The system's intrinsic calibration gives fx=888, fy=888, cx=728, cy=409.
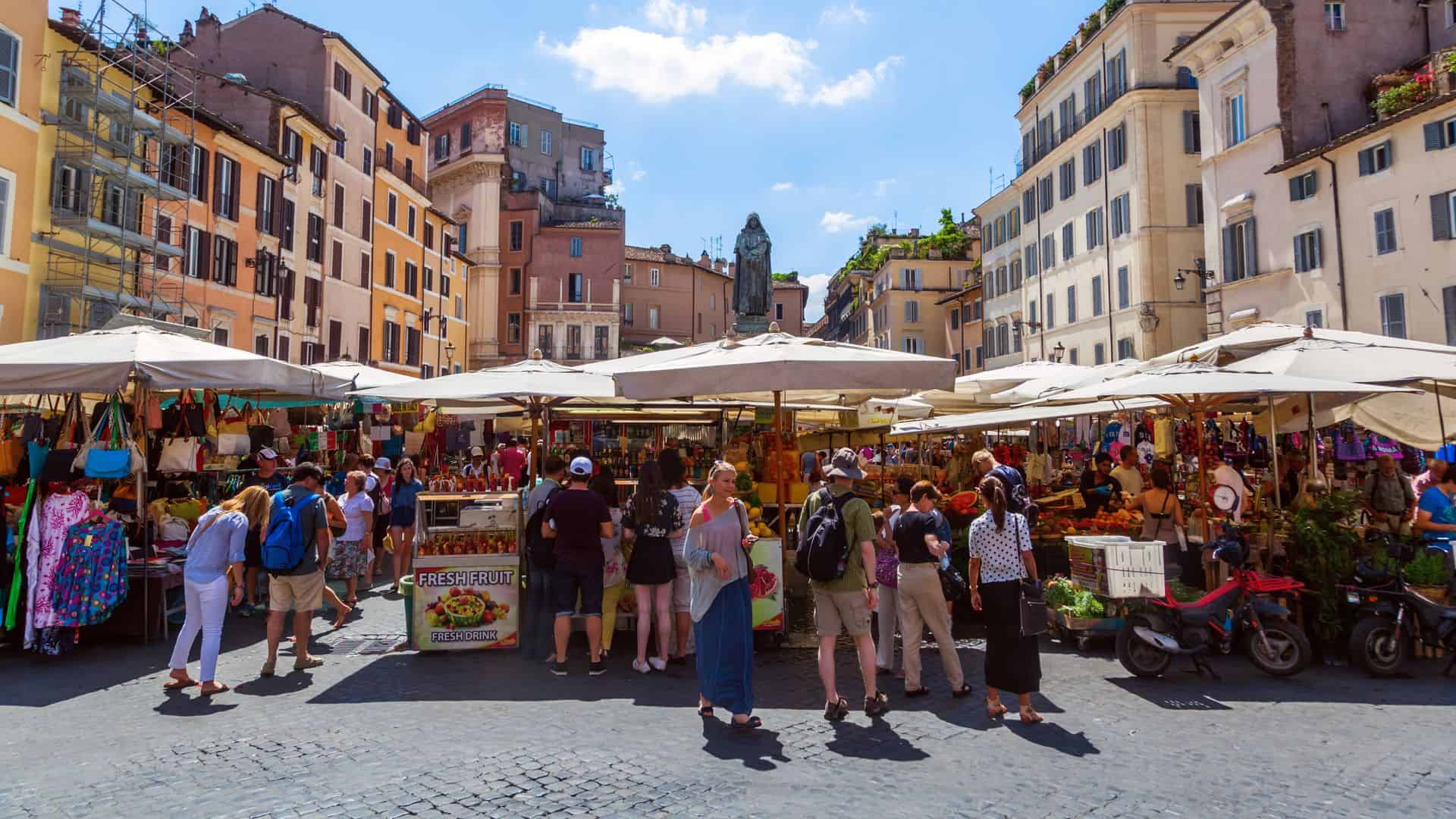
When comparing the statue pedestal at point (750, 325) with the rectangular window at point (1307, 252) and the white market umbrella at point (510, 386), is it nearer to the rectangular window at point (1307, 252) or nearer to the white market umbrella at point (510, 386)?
the rectangular window at point (1307, 252)

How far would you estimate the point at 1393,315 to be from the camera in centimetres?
2086

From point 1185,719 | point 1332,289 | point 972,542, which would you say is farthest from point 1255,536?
point 1332,289

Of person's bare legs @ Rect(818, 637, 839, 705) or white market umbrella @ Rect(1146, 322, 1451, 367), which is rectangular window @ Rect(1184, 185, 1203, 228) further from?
person's bare legs @ Rect(818, 637, 839, 705)

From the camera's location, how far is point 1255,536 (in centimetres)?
792

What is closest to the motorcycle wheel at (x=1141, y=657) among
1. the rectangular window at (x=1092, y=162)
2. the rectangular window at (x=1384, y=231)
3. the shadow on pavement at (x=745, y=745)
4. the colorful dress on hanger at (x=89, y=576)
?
the shadow on pavement at (x=745, y=745)

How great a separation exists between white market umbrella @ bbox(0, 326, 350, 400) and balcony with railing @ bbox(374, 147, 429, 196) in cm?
3079

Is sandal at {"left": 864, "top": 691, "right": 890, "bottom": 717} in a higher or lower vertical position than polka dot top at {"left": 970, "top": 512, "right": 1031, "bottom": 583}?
lower

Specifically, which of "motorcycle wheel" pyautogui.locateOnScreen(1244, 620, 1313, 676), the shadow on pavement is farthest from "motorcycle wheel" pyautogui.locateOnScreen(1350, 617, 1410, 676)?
the shadow on pavement

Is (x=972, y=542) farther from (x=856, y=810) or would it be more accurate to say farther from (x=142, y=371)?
(x=142, y=371)

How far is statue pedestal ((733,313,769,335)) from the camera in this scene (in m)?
25.5

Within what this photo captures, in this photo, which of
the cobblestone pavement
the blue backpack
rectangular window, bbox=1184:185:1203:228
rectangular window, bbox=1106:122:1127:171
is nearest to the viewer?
the cobblestone pavement

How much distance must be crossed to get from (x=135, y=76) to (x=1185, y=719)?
25.5 meters

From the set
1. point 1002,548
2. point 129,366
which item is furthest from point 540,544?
point 129,366

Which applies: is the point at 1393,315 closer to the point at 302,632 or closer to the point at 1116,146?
the point at 1116,146
